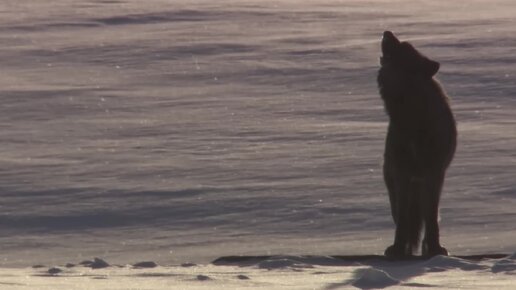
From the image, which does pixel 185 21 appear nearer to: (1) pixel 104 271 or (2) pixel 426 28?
(2) pixel 426 28

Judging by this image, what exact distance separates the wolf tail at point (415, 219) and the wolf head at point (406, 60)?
1.81ft

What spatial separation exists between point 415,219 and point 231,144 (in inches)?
177

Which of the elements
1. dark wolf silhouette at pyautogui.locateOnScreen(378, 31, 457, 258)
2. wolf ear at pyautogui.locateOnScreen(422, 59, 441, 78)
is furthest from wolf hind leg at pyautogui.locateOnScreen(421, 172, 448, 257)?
wolf ear at pyautogui.locateOnScreen(422, 59, 441, 78)

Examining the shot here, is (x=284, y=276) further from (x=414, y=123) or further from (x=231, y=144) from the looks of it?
(x=231, y=144)

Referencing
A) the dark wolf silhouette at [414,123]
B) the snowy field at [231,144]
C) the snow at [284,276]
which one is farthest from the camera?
the snowy field at [231,144]

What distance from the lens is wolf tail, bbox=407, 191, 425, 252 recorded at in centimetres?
591

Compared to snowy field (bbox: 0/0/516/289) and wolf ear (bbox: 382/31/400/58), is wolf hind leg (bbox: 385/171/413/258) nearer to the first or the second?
snowy field (bbox: 0/0/516/289)

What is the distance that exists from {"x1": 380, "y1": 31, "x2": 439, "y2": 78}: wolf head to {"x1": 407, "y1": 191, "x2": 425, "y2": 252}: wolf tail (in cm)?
55

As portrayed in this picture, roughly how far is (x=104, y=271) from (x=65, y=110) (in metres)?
6.85

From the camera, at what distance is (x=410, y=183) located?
5848mm

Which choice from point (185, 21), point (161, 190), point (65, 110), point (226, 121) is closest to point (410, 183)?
point (161, 190)

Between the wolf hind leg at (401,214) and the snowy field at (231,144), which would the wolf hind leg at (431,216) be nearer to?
the wolf hind leg at (401,214)

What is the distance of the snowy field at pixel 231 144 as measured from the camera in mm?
6691

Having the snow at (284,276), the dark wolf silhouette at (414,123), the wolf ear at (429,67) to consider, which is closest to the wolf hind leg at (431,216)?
the dark wolf silhouette at (414,123)
